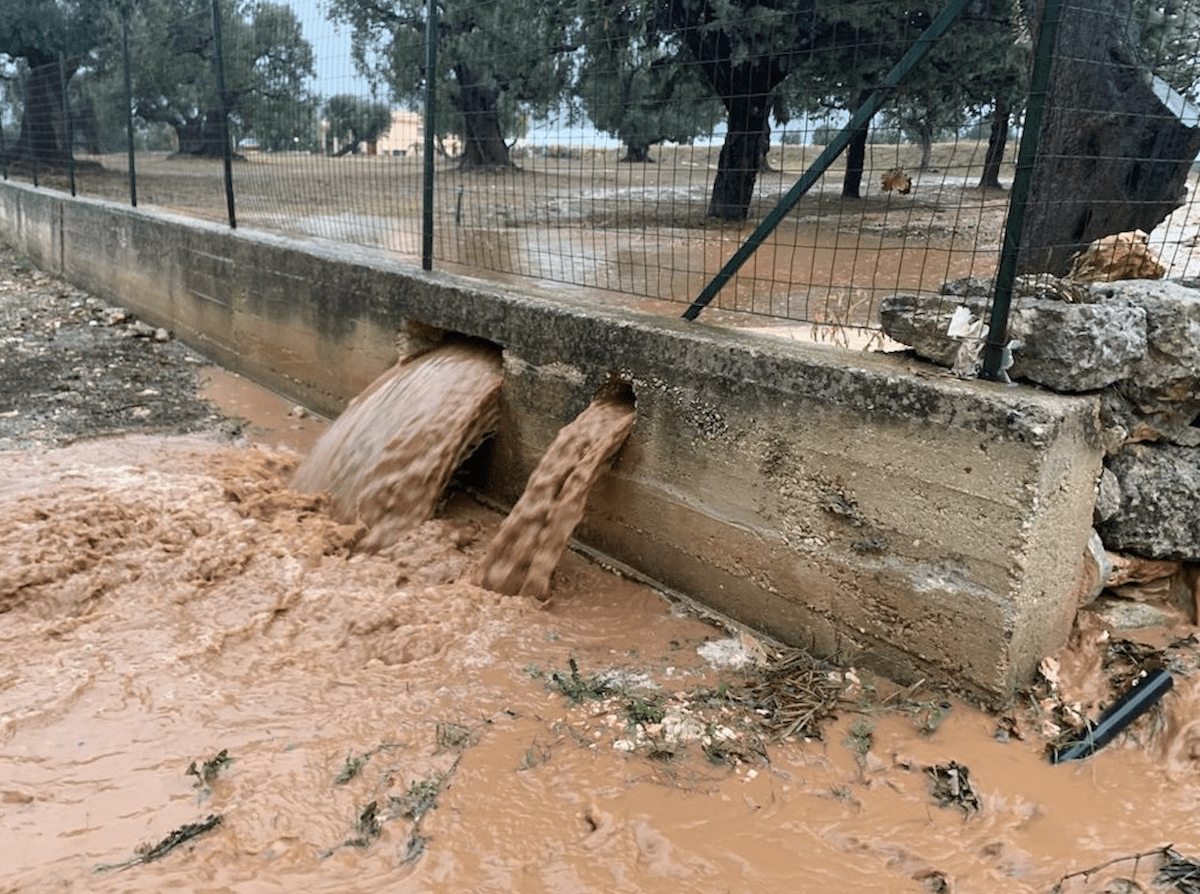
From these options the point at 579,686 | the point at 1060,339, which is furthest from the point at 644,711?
the point at 1060,339

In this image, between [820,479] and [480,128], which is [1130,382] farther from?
[480,128]

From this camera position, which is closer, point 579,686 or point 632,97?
point 579,686

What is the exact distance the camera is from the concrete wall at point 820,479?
3.39m

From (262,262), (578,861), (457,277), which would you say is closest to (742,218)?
(457,277)

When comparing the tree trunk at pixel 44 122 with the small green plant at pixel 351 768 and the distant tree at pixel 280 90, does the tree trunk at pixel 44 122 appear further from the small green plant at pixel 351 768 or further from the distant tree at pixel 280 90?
the small green plant at pixel 351 768

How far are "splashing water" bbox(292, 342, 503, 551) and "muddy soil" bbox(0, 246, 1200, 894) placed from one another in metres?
0.31

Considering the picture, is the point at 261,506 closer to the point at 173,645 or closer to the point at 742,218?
the point at 173,645

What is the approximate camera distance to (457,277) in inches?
236

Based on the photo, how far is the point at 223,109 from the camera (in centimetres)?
820

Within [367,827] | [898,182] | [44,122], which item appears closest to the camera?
[367,827]

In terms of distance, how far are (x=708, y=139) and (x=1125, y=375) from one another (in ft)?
8.44

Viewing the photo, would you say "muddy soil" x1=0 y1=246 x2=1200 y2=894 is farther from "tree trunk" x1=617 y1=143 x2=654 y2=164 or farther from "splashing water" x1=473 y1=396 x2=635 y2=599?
"tree trunk" x1=617 y1=143 x2=654 y2=164

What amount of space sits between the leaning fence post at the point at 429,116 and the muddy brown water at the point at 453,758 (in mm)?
2364

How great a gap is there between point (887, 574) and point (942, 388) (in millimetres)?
747
